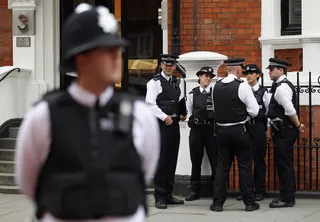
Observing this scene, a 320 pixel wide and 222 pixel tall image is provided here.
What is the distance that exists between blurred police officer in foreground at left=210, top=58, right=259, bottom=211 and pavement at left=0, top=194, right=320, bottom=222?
8.5 inches

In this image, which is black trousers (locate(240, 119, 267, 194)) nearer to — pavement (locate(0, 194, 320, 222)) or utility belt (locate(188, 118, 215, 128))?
pavement (locate(0, 194, 320, 222))

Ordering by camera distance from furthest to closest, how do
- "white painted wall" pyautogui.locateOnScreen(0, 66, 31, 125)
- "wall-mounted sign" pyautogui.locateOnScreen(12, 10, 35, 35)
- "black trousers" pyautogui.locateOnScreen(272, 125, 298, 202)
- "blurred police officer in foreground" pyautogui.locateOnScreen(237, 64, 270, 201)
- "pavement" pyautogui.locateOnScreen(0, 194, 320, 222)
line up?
"wall-mounted sign" pyautogui.locateOnScreen(12, 10, 35, 35), "white painted wall" pyautogui.locateOnScreen(0, 66, 31, 125), "blurred police officer in foreground" pyautogui.locateOnScreen(237, 64, 270, 201), "black trousers" pyautogui.locateOnScreen(272, 125, 298, 202), "pavement" pyautogui.locateOnScreen(0, 194, 320, 222)

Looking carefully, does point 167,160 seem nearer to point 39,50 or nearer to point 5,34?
point 39,50

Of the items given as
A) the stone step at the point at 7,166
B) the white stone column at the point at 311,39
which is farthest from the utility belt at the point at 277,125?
the stone step at the point at 7,166

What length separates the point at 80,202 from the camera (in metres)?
3.16

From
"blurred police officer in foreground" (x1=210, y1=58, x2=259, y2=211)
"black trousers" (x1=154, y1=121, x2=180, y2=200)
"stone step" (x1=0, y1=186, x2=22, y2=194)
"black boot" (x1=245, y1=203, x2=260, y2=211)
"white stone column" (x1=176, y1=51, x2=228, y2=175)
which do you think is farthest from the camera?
"stone step" (x1=0, y1=186, x2=22, y2=194)

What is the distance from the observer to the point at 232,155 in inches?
369

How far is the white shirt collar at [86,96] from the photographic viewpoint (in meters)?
3.23

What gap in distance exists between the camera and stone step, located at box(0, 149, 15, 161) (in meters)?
12.1

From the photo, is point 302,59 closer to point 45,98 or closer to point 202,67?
point 202,67

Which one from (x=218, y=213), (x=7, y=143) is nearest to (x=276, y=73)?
(x=218, y=213)

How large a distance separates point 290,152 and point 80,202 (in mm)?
6742

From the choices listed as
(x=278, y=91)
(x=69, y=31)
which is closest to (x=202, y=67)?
(x=278, y=91)

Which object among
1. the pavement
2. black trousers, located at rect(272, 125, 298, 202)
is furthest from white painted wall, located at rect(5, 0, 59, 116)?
black trousers, located at rect(272, 125, 298, 202)
